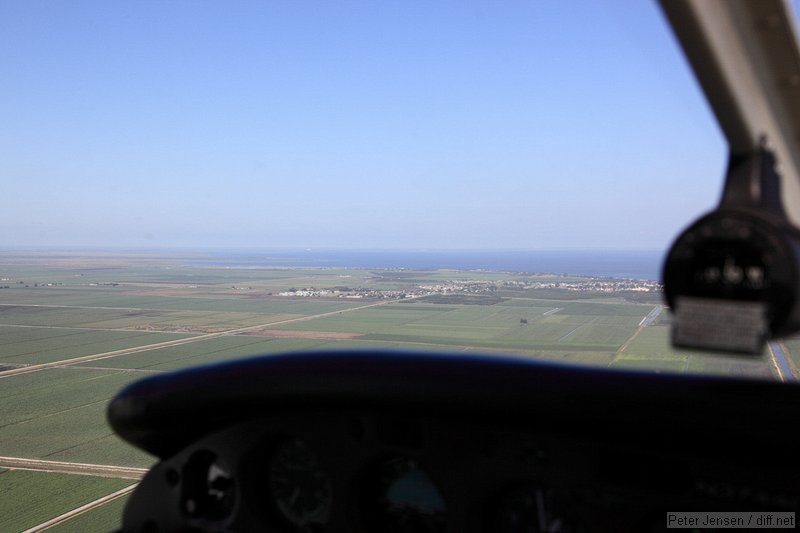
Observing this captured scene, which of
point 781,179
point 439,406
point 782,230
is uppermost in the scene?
point 781,179

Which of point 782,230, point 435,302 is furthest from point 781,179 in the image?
point 435,302

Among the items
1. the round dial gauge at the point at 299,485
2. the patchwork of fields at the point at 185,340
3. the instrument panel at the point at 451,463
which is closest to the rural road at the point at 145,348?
the patchwork of fields at the point at 185,340

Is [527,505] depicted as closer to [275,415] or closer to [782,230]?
[275,415]

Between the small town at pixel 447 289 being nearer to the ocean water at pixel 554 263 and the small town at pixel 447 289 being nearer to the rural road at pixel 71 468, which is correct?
the ocean water at pixel 554 263

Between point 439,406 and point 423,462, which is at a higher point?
point 439,406

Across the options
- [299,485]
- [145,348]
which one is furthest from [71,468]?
[145,348]

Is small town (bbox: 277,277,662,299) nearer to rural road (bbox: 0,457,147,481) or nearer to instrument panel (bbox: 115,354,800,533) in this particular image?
rural road (bbox: 0,457,147,481)

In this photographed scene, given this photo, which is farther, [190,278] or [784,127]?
[190,278]
